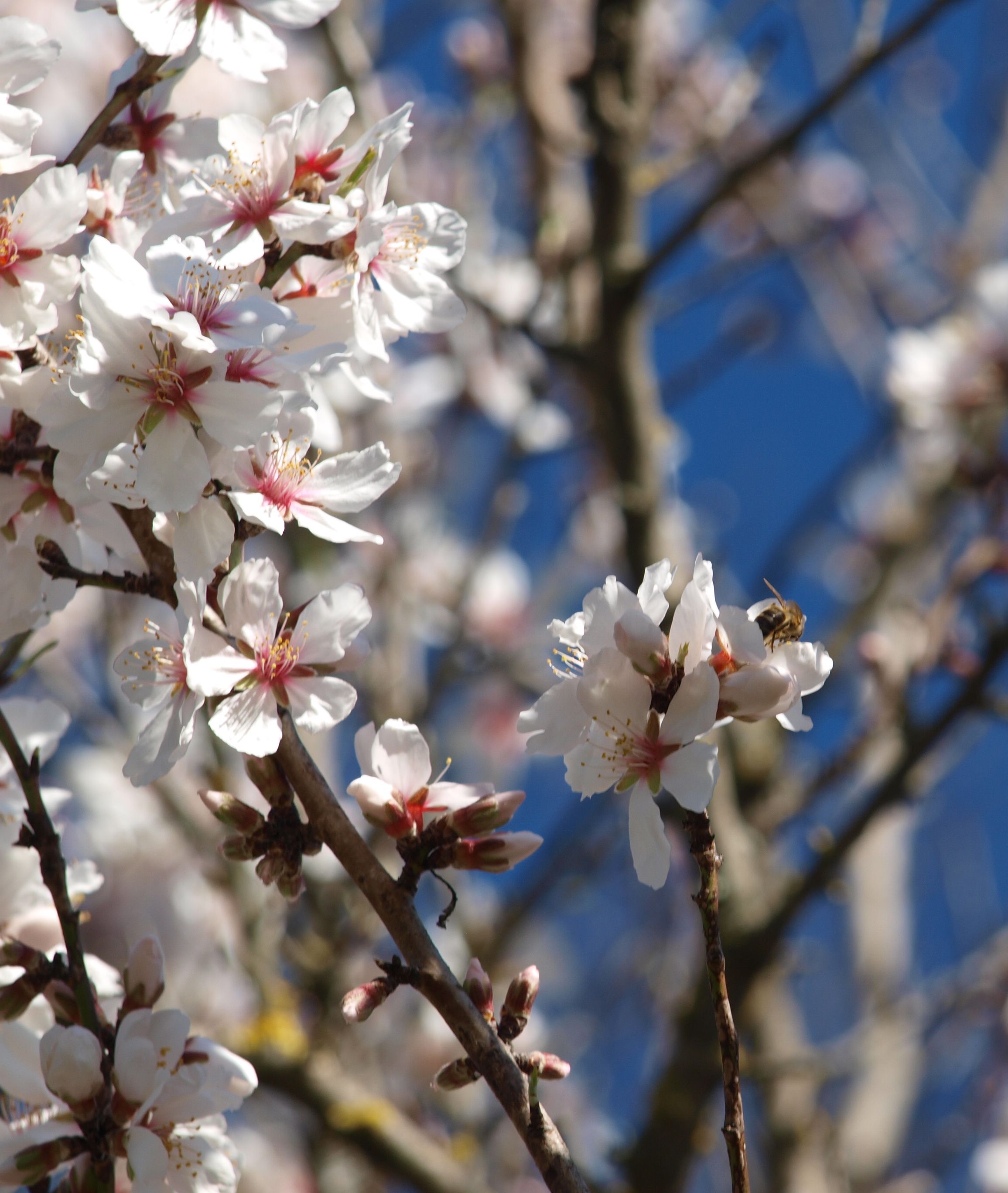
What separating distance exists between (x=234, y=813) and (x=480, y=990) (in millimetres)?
271

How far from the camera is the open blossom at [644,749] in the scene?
100 centimetres

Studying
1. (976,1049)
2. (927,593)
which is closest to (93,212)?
(927,593)

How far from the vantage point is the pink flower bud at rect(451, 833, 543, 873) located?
1.10 metres

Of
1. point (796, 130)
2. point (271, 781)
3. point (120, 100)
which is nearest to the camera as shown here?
point (271, 781)

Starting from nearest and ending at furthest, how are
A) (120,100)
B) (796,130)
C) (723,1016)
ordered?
(723,1016)
(120,100)
(796,130)

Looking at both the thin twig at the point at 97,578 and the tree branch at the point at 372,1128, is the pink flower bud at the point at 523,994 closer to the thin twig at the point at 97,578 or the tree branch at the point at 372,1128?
the thin twig at the point at 97,578

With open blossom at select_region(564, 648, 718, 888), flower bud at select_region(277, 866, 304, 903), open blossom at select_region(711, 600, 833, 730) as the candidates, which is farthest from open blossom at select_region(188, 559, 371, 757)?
open blossom at select_region(711, 600, 833, 730)

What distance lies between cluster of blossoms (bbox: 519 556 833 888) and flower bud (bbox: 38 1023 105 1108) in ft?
1.48

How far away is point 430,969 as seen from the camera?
1.01 meters

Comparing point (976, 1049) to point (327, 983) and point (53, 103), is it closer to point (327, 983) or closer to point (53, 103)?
point (327, 983)

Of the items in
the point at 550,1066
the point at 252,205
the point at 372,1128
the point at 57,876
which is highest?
the point at 252,205

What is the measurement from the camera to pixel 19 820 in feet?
4.15

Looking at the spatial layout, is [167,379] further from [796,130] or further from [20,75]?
[796,130]

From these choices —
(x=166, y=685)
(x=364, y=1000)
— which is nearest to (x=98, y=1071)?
(x=364, y=1000)
